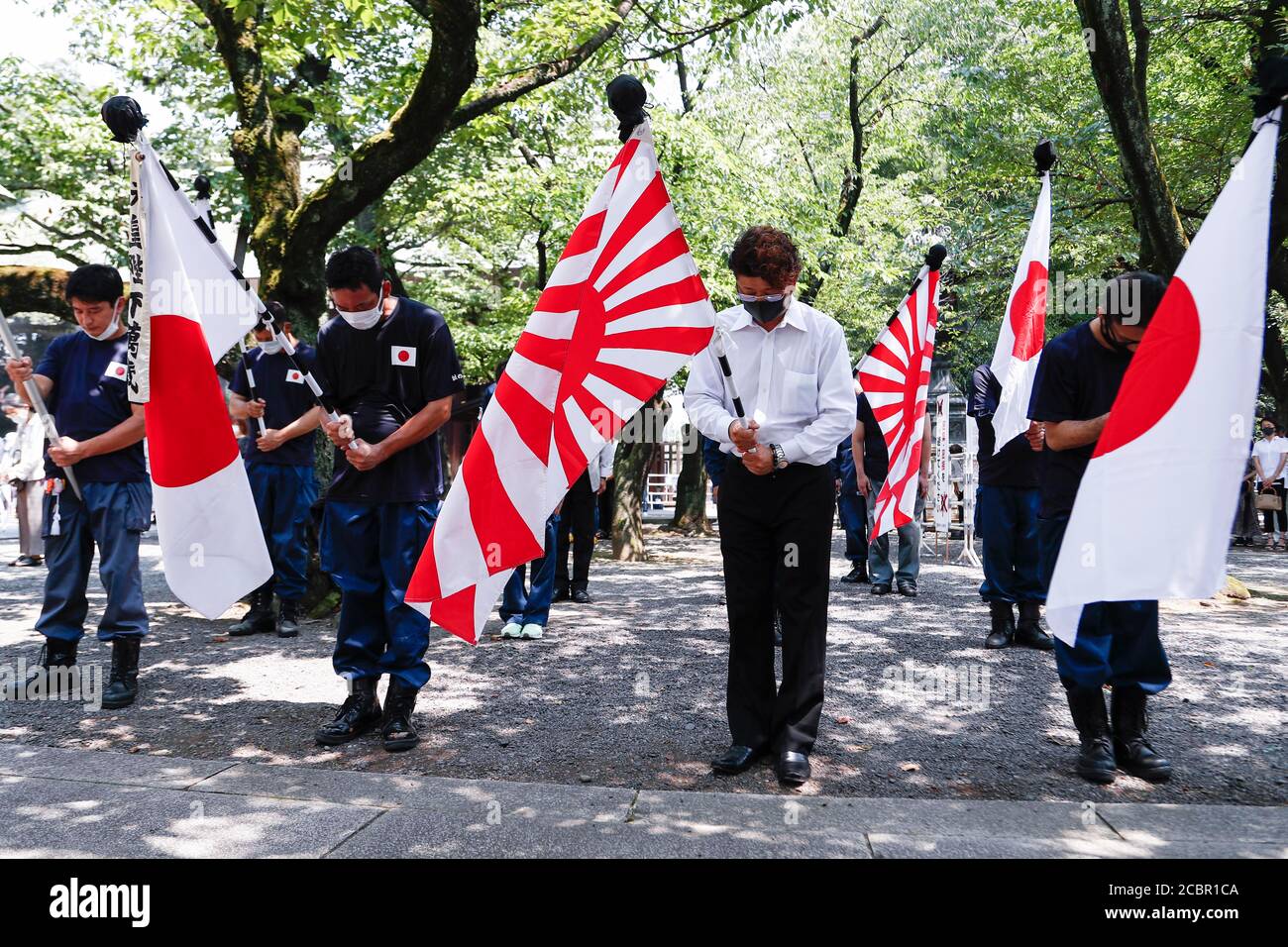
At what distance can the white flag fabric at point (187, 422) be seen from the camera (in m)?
4.38

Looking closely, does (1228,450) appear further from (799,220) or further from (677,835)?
(799,220)

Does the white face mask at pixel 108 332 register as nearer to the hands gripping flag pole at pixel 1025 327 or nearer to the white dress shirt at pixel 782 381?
the white dress shirt at pixel 782 381

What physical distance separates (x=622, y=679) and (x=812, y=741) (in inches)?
79.7

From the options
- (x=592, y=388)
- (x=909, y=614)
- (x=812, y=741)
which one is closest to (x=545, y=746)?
(x=812, y=741)

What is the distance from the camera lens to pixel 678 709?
17.3 feet

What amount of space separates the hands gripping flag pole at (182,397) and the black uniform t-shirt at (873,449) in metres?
6.84

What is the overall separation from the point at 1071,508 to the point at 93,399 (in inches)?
192

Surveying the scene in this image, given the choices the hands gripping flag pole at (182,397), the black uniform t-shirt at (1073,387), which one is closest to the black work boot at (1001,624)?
the black uniform t-shirt at (1073,387)

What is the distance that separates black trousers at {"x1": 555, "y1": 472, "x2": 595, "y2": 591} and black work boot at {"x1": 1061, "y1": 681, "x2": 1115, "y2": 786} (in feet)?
15.5

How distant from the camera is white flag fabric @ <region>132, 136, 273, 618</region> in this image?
14.4 feet

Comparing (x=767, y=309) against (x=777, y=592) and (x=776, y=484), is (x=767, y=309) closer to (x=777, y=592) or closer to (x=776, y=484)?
(x=776, y=484)

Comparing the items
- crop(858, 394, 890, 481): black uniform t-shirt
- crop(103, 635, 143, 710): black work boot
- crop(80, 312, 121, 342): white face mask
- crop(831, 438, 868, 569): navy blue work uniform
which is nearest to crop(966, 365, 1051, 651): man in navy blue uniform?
crop(858, 394, 890, 481): black uniform t-shirt
